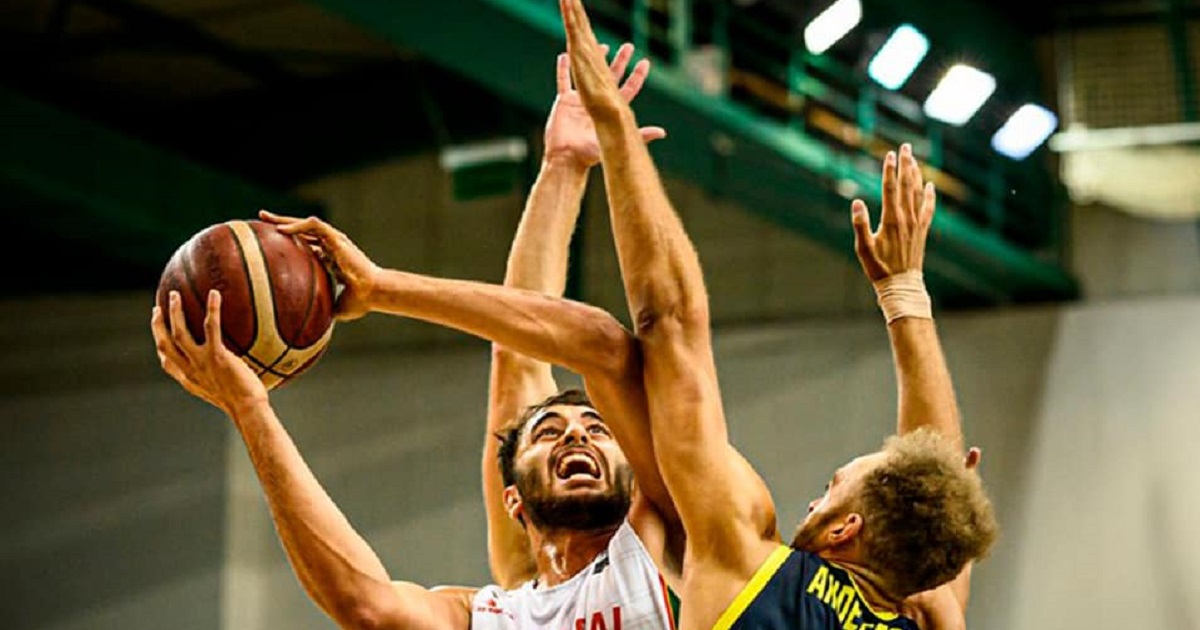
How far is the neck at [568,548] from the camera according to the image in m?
5.11

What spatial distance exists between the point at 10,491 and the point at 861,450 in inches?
296

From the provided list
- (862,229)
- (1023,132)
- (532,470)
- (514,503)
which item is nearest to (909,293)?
(862,229)

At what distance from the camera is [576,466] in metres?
5.04

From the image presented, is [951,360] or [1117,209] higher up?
[1117,209]

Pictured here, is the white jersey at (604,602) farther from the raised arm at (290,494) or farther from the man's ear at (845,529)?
the man's ear at (845,529)

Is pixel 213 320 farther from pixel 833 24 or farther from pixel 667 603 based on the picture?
pixel 833 24

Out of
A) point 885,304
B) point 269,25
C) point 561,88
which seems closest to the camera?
point 885,304

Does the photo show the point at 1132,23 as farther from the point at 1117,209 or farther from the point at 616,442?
the point at 616,442

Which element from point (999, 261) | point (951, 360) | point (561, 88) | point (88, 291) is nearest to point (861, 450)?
point (951, 360)

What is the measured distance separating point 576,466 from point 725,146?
6.64 m

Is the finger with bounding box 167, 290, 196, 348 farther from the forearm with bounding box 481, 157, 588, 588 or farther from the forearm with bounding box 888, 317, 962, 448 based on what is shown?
the forearm with bounding box 888, 317, 962, 448

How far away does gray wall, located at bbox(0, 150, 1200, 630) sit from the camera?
1313cm

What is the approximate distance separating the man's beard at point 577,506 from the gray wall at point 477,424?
344 inches

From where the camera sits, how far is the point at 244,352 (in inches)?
173
